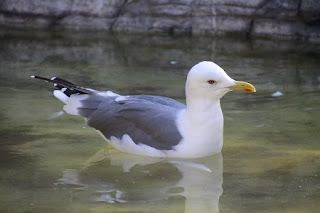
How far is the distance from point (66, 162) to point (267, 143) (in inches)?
64.3

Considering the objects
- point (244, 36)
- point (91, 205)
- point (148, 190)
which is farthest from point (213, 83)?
point (244, 36)

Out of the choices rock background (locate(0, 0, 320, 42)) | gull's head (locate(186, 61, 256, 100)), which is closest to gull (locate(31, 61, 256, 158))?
gull's head (locate(186, 61, 256, 100))

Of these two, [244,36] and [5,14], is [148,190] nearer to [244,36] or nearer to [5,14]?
[244,36]

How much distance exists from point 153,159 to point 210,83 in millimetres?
721

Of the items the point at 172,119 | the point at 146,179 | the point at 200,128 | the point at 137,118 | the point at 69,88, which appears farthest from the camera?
the point at 69,88

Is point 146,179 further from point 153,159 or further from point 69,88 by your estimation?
point 69,88

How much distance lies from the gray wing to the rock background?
15.6ft

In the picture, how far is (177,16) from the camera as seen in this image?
10797 millimetres

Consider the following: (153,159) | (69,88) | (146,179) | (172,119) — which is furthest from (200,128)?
(69,88)

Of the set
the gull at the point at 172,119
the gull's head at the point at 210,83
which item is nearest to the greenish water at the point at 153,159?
the gull at the point at 172,119

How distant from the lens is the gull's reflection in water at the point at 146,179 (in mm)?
4948

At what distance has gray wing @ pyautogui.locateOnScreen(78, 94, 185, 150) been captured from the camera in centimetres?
577

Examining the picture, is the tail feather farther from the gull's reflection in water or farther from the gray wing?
the gull's reflection in water

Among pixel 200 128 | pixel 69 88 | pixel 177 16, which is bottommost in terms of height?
pixel 200 128
